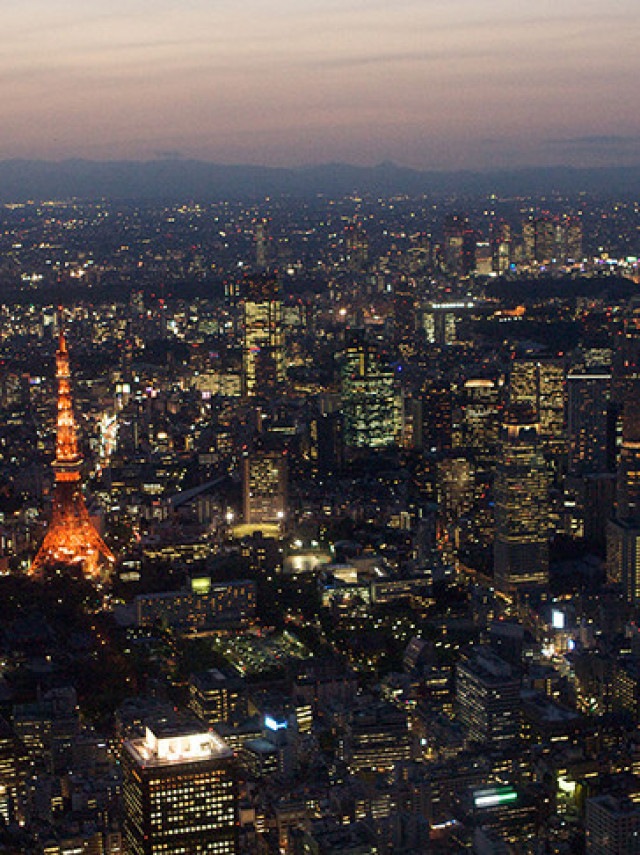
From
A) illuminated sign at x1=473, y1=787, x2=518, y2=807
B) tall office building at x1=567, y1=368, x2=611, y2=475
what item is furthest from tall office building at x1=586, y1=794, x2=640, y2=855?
tall office building at x1=567, y1=368, x2=611, y2=475

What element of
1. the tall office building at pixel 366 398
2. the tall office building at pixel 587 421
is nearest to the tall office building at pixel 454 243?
the tall office building at pixel 366 398

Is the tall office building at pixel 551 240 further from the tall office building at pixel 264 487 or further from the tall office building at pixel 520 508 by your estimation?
the tall office building at pixel 520 508

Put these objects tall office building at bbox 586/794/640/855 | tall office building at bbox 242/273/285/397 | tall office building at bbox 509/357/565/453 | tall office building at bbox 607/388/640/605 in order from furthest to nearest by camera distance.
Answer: tall office building at bbox 242/273/285/397 → tall office building at bbox 509/357/565/453 → tall office building at bbox 607/388/640/605 → tall office building at bbox 586/794/640/855

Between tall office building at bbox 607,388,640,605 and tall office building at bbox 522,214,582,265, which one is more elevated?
tall office building at bbox 522,214,582,265

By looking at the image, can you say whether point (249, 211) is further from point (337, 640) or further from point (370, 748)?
point (370, 748)

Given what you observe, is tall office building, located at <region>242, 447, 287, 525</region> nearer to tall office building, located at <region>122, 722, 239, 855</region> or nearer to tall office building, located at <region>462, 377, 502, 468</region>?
tall office building, located at <region>462, 377, 502, 468</region>

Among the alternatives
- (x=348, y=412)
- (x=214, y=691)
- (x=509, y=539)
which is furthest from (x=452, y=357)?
(x=214, y=691)
